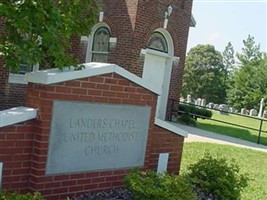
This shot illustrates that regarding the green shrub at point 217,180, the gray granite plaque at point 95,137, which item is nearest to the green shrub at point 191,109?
the green shrub at point 217,180

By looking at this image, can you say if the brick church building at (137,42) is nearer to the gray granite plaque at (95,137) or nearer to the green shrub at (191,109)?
the green shrub at (191,109)

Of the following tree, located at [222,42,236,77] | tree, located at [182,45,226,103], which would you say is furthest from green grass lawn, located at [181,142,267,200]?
tree, located at [222,42,236,77]

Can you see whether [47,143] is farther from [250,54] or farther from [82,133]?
[250,54]

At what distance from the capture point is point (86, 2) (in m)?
4.33

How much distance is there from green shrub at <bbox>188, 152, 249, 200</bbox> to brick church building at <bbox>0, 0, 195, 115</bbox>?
7819mm

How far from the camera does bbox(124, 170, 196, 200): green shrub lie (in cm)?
425

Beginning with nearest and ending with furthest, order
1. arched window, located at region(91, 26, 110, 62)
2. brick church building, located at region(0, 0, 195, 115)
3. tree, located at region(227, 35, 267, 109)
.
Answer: brick church building, located at region(0, 0, 195, 115), arched window, located at region(91, 26, 110, 62), tree, located at region(227, 35, 267, 109)

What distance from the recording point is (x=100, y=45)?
14117 millimetres

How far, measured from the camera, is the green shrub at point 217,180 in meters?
5.32

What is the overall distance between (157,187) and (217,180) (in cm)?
128

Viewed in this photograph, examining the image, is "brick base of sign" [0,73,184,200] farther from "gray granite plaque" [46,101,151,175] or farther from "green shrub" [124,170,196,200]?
"green shrub" [124,170,196,200]

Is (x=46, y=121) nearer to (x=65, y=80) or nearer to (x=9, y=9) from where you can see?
(x=65, y=80)

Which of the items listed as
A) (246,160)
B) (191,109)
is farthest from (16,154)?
(191,109)

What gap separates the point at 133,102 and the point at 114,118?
354 millimetres
